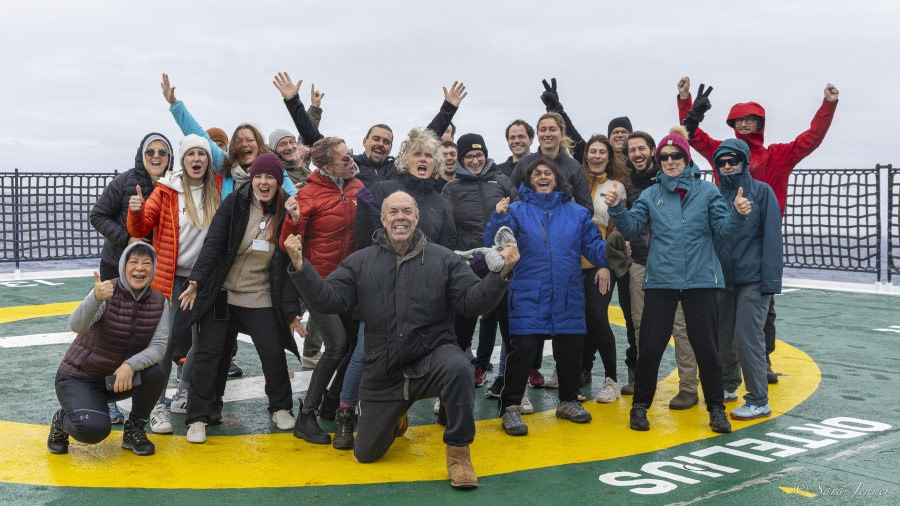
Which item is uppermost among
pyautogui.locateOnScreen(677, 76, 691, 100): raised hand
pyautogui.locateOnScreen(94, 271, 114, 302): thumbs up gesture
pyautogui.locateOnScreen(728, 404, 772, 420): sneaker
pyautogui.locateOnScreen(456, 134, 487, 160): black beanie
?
pyautogui.locateOnScreen(677, 76, 691, 100): raised hand

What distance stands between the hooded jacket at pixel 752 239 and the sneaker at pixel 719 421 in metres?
0.86

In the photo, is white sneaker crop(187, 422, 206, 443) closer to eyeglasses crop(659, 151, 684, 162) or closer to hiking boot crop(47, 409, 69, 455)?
hiking boot crop(47, 409, 69, 455)

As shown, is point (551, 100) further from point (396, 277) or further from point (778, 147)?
point (396, 277)

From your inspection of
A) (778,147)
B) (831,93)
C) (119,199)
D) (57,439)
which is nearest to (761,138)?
(778,147)

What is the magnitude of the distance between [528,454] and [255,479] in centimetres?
152

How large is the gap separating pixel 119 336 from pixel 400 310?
1578 mm

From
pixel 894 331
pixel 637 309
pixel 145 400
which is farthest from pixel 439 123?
pixel 894 331

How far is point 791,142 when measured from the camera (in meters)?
6.73

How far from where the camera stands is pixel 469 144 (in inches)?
249

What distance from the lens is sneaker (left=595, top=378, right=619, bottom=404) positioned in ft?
20.7

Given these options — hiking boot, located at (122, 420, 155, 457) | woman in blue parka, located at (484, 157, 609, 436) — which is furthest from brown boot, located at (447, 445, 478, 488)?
hiking boot, located at (122, 420, 155, 457)

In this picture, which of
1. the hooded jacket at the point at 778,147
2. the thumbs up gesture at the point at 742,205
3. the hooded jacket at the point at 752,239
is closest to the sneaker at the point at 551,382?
the hooded jacket at the point at 752,239

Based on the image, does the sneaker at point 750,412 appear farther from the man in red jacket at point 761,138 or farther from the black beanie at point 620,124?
the black beanie at point 620,124

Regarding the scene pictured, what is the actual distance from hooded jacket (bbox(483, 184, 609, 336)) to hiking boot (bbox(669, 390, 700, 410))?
40.2 inches
